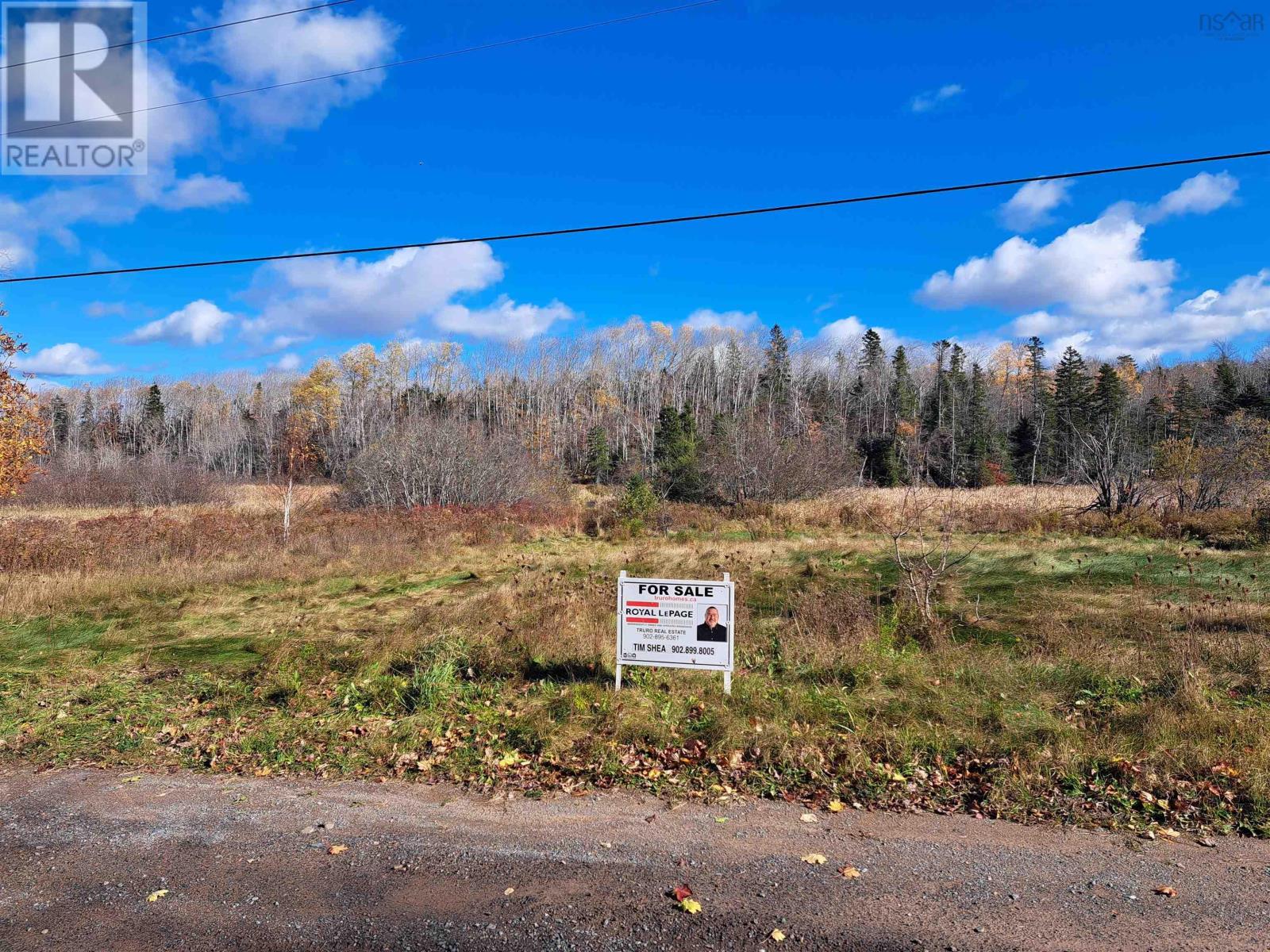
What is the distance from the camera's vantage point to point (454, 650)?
7.91 metres

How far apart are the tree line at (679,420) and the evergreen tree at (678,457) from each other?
0.19m

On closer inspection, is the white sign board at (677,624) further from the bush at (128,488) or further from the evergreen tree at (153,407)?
the evergreen tree at (153,407)

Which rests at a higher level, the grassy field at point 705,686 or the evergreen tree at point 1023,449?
the evergreen tree at point 1023,449

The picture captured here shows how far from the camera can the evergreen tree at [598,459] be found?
54.8 metres

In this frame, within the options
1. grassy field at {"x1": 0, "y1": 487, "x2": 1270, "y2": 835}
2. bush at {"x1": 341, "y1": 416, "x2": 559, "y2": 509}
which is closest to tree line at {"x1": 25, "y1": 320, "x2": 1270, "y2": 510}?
bush at {"x1": 341, "y1": 416, "x2": 559, "y2": 509}

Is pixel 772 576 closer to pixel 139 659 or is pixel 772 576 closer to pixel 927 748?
pixel 927 748

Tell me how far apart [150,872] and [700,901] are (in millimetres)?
2987

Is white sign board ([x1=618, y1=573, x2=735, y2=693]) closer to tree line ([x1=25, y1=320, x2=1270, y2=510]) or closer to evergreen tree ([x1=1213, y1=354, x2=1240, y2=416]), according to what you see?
tree line ([x1=25, y1=320, x2=1270, y2=510])

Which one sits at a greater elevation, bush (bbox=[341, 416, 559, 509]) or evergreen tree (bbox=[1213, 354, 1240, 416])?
evergreen tree (bbox=[1213, 354, 1240, 416])

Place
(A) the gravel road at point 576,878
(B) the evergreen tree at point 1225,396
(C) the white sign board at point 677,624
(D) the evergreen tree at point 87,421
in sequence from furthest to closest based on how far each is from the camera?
(D) the evergreen tree at point 87,421 → (B) the evergreen tree at point 1225,396 → (C) the white sign board at point 677,624 → (A) the gravel road at point 576,878

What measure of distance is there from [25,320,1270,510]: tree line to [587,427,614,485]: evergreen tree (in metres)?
0.21

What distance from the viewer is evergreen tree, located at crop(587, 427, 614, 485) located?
54.8 m

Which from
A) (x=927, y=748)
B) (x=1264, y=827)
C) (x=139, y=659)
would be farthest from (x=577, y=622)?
(x=1264, y=827)

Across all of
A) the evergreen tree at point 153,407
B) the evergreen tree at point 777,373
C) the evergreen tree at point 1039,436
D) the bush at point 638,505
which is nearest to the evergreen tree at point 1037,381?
the evergreen tree at point 1039,436
